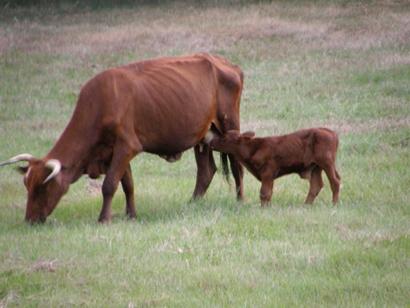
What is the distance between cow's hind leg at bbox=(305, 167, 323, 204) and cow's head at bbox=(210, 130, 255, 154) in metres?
0.91

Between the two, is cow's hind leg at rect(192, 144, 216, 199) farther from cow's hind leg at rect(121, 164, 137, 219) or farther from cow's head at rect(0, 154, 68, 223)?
cow's head at rect(0, 154, 68, 223)

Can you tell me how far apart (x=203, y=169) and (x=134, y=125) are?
1.60 metres

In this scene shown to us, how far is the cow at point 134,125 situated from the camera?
488 inches

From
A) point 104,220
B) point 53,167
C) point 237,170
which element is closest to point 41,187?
point 53,167

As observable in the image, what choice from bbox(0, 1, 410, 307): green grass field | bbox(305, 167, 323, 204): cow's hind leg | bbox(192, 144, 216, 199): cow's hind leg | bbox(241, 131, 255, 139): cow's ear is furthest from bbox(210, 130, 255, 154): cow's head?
bbox(305, 167, 323, 204): cow's hind leg

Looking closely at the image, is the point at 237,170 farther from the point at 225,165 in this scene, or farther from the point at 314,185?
the point at 314,185

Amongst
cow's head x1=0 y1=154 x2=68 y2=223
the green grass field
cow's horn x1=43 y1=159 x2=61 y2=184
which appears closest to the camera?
the green grass field

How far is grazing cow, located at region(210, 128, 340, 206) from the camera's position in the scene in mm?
12922

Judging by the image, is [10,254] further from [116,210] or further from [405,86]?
[405,86]

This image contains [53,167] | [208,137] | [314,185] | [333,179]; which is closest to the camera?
[53,167]

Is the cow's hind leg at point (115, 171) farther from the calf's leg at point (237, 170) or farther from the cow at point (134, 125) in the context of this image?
the calf's leg at point (237, 170)

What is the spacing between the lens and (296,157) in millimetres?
13016

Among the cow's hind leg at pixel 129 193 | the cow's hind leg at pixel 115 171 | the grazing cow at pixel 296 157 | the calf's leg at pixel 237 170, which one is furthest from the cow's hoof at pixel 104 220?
the calf's leg at pixel 237 170

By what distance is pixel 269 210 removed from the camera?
1229cm
